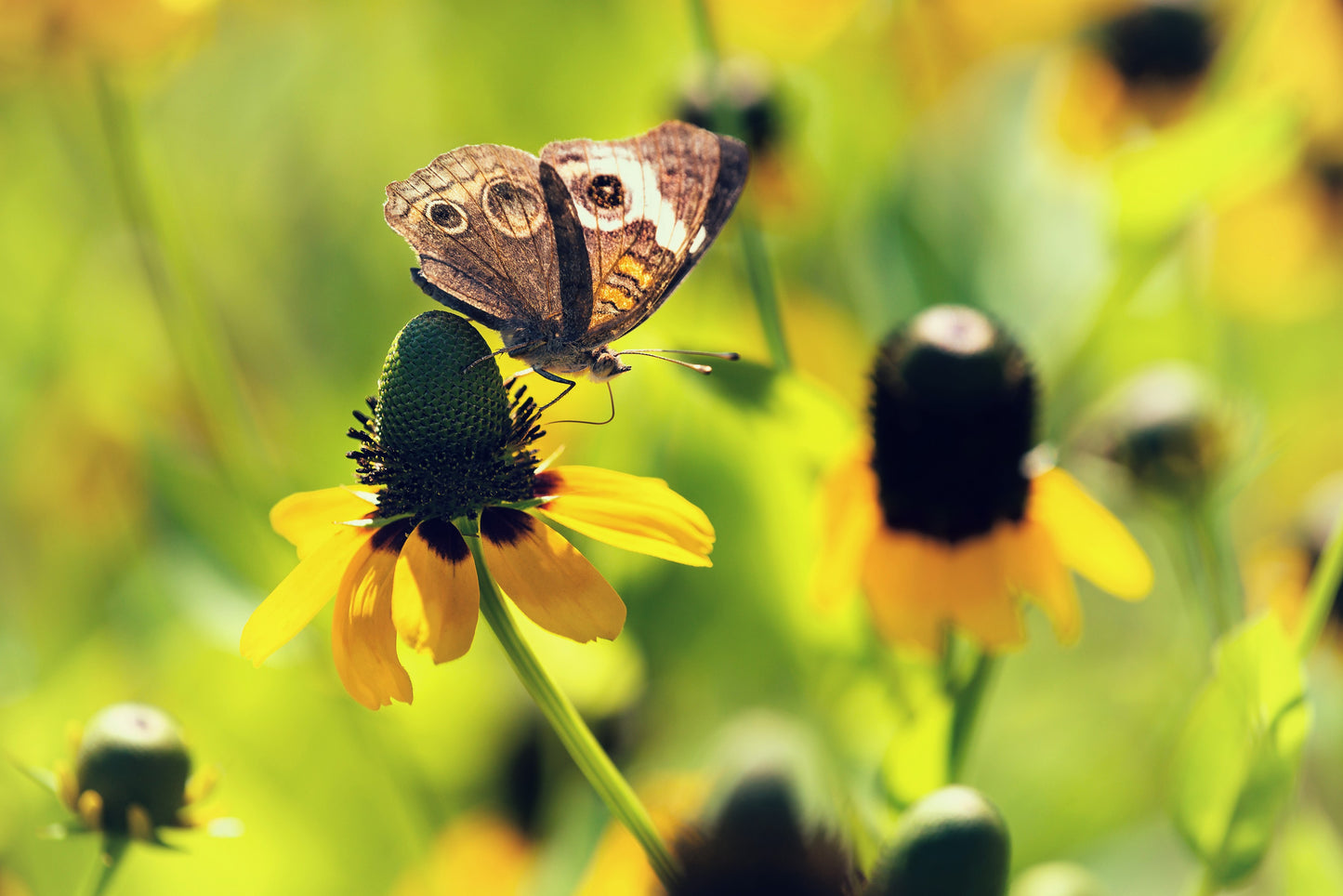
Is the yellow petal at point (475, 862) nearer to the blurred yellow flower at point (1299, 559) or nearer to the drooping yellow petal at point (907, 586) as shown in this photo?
the drooping yellow petal at point (907, 586)

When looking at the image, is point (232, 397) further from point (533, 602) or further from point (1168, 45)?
point (1168, 45)

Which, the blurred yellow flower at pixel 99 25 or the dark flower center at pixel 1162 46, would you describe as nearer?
the blurred yellow flower at pixel 99 25

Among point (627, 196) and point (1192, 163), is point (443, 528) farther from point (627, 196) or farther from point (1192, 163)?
point (1192, 163)

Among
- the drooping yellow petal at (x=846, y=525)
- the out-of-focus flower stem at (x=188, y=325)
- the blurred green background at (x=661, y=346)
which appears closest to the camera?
the drooping yellow petal at (x=846, y=525)

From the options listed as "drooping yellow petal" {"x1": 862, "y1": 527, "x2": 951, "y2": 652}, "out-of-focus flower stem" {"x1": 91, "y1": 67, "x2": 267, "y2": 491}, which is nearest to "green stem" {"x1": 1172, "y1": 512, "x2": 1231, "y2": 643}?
"drooping yellow petal" {"x1": 862, "y1": 527, "x2": 951, "y2": 652}

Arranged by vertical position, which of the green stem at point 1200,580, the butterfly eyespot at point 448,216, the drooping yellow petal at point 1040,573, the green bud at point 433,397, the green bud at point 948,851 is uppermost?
the butterfly eyespot at point 448,216

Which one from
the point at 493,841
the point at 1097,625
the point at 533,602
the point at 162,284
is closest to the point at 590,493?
the point at 533,602

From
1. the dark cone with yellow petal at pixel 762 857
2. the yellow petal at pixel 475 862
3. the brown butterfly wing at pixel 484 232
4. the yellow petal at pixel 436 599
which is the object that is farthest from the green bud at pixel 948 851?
the yellow petal at pixel 475 862
